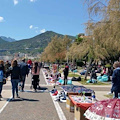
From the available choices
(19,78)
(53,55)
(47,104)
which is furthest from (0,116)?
(53,55)

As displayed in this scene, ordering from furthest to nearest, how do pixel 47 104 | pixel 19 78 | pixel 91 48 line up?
pixel 91 48 → pixel 19 78 → pixel 47 104

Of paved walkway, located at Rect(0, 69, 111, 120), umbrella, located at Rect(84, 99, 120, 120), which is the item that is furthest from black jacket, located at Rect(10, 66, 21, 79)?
umbrella, located at Rect(84, 99, 120, 120)

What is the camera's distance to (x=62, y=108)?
7.75 meters

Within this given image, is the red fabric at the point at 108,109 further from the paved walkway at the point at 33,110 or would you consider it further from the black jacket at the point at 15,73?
the black jacket at the point at 15,73

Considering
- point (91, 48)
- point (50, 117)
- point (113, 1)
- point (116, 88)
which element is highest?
point (113, 1)

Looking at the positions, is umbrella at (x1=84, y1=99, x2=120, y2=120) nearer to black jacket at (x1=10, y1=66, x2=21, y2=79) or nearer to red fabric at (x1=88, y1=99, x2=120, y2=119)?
red fabric at (x1=88, y1=99, x2=120, y2=119)

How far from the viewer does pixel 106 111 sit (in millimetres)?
4379

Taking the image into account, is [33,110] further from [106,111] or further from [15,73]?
[106,111]

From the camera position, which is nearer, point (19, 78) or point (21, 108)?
point (21, 108)

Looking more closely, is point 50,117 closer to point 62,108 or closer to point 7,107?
point 62,108

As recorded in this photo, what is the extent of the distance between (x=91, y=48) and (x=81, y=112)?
40.7ft

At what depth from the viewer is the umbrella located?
4.28 metres

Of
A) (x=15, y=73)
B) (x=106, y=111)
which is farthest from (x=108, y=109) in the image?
(x=15, y=73)

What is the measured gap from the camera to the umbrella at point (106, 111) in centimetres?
428
